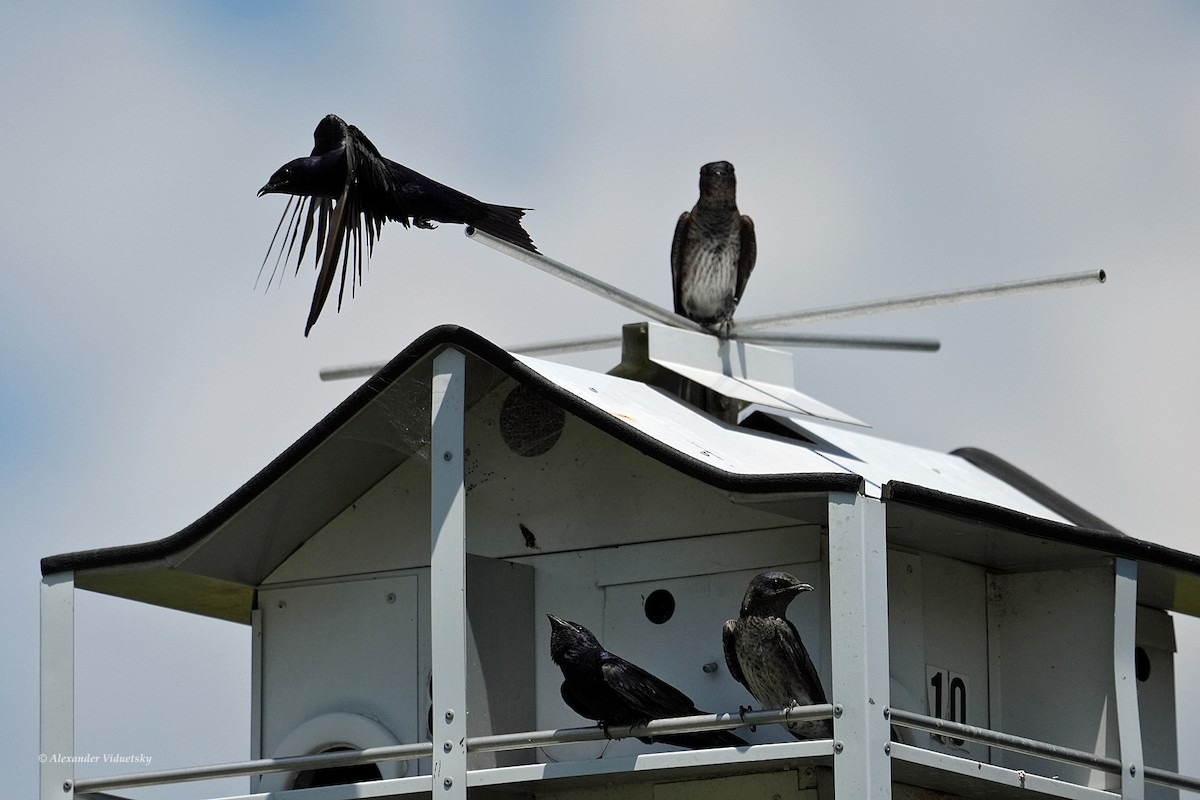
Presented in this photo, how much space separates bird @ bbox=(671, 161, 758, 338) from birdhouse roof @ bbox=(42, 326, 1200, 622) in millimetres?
2492

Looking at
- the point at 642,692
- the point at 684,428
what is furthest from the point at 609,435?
the point at 642,692

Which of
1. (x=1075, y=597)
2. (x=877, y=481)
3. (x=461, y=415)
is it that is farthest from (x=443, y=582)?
(x=1075, y=597)

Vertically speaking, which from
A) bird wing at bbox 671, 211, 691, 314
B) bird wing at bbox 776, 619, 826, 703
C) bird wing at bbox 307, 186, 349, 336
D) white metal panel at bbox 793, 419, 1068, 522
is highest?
bird wing at bbox 671, 211, 691, 314

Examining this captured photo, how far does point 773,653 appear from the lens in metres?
14.7

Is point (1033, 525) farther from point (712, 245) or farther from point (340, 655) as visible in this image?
point (712, 245)

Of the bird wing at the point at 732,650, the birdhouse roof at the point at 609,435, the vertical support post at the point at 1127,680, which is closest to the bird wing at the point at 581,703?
the bird wing at the point at 732,650

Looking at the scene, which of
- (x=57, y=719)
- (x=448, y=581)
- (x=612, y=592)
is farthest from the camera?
(x=612, y=592)

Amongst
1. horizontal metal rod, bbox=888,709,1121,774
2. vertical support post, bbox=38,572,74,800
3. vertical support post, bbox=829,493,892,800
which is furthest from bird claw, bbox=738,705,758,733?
vertical support post, bbox=38,572,74,800

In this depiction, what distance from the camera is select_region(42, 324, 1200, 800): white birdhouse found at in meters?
15.0

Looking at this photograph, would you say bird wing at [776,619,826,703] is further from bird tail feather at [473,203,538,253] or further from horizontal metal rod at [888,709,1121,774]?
bird tail feather at [473,203,538,253]

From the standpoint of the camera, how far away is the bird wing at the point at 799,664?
48.3ft

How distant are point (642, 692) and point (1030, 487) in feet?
20.6

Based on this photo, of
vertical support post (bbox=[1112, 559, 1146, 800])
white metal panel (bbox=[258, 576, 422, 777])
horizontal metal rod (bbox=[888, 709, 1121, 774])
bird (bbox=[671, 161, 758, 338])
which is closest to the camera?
horizontal metal rod (bbox=[888, 709, 1121, 774])

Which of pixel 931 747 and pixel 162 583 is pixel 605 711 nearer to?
pixel 931 747
